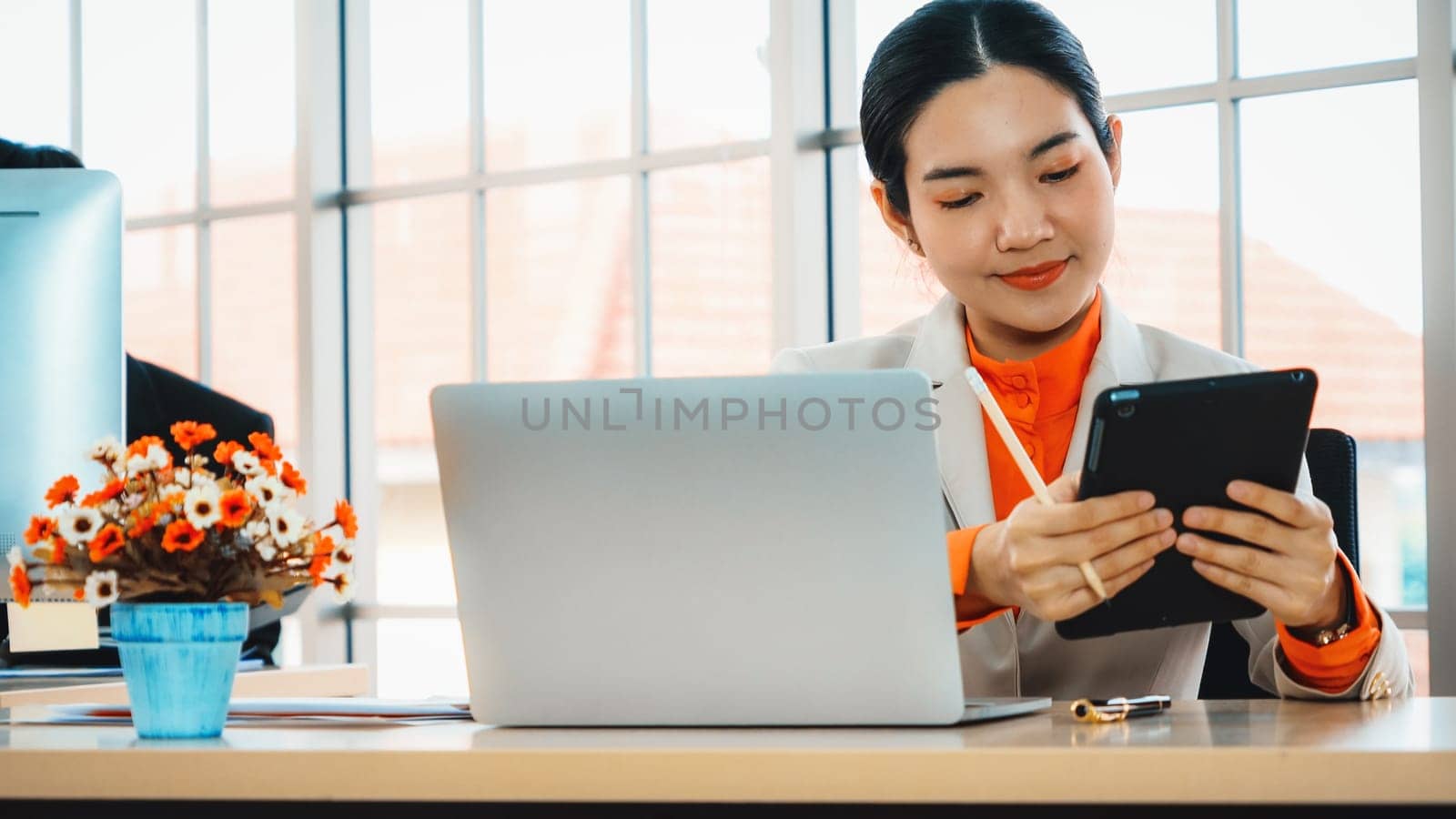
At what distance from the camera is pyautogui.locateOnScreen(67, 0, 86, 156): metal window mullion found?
15.0 ft

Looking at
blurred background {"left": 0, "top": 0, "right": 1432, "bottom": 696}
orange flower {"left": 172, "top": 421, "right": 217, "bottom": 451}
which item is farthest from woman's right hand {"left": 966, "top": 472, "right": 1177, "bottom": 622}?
blurred background {"left": 0, "top": 0, "right": 1432, "bottom": 696}

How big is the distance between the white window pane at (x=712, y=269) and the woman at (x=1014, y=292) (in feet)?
6.00

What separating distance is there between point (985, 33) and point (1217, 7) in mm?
1587

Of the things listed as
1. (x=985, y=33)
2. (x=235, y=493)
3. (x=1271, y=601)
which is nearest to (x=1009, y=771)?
(x=1271, y=601)

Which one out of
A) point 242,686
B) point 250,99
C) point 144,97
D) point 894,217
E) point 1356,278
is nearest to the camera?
point 894,217

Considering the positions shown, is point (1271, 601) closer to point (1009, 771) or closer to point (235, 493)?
point (1009, 771)

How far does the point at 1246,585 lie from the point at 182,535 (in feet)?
2.64

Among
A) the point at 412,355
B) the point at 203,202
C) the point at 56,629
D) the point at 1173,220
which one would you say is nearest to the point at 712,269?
the point at 412,355

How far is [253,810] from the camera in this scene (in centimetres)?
102

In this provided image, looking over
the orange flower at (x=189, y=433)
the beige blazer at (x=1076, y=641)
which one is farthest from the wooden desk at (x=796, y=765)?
the beige blazer at (x=1076, y=641)

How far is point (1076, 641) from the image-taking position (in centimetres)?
163

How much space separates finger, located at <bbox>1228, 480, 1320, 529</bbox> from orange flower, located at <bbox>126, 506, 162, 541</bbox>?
790mm

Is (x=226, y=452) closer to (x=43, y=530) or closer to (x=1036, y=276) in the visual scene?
(x=43, y=530)

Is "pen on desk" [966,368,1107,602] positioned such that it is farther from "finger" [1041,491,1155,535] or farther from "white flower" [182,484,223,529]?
"white flower" [182,484,223,529]
